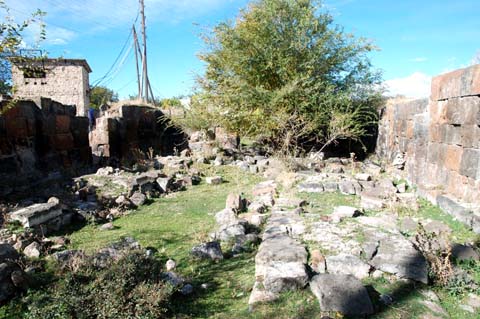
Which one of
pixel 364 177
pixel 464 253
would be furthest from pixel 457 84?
pixel 464 253

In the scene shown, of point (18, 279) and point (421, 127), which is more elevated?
point (421, 127)

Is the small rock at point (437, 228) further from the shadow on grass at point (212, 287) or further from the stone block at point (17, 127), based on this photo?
the stone block at point (17, 127)

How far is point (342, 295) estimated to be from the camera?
9.34 ft

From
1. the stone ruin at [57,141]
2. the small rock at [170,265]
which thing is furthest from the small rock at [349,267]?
the stone ruin at [57,141]

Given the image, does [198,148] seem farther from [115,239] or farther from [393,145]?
[115,239]

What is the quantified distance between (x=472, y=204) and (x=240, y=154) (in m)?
7.92

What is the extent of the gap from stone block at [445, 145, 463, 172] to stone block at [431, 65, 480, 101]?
2.70ft

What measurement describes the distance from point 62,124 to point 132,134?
11.4 feet

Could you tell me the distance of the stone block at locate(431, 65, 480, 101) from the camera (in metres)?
4.88

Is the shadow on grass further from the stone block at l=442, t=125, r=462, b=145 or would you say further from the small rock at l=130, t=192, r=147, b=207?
the stone block at l=442, t=125, r=462, b=145

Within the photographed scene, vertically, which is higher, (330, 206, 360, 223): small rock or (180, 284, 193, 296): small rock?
(330, 206, 360, 223): small rock

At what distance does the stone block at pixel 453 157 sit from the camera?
5285mm

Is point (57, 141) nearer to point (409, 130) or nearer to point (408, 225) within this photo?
point (408, 225)

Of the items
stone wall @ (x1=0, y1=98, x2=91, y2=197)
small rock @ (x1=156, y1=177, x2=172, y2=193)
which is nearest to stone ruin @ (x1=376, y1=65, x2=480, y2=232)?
small rock @ (x1=156, y1=177, x2=172, y2=193)
